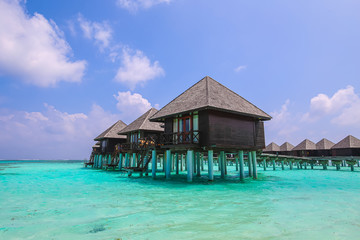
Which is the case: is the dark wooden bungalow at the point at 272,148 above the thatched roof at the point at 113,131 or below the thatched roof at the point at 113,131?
below

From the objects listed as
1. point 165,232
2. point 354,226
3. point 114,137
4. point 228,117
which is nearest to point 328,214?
point 354,226

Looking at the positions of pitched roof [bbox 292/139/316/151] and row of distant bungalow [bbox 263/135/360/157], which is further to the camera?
pitched roof [bbox 292/139/316/151]

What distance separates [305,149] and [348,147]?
24.4ft

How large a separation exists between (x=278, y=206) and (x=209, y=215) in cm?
318

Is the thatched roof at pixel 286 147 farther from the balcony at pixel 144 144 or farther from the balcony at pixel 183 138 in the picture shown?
the balcony at pixel 183 138

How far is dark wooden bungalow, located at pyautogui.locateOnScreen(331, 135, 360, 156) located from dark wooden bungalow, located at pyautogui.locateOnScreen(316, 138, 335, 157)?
2.75 meters

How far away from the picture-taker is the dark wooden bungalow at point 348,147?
124 ft

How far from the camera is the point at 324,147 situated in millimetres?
43406

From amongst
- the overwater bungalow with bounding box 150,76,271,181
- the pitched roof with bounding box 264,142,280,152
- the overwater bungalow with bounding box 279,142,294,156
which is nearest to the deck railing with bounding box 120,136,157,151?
the overwater bungalow with bounding box 150,76,271,181

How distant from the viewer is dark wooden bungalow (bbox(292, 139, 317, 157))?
146 feet

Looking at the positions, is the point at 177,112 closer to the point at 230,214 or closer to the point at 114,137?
the point at 230,214

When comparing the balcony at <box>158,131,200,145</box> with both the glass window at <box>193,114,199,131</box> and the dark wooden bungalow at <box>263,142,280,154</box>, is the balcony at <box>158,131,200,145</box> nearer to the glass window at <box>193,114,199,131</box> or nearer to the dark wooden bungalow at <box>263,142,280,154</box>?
the glass window at <box>193,114,199,131</box>

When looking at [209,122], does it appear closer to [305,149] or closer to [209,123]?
[209,123]

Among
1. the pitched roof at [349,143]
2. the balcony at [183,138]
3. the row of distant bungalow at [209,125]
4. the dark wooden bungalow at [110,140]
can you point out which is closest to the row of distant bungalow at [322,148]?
the pitched roof at [349,143]
